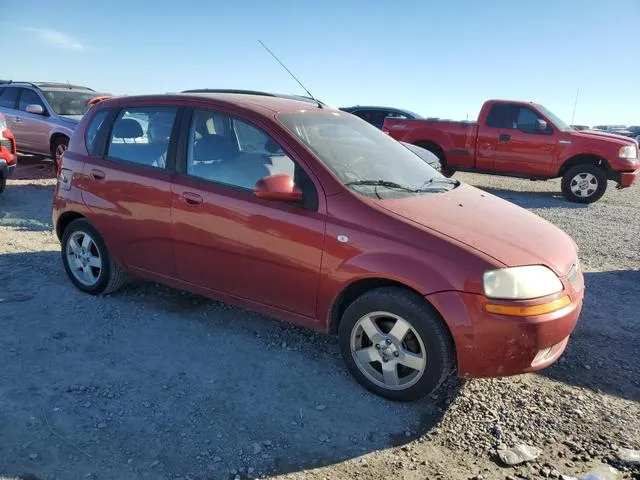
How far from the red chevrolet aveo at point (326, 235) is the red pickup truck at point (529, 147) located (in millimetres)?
7624

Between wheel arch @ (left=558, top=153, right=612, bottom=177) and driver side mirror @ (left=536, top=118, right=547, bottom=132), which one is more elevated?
driver side mirror @ (left=536, top=118, right=547, bottom=132)

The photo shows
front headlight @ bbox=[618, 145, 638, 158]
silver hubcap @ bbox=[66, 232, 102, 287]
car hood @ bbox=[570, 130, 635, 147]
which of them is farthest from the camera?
car hood @ bbox=[570, 130, 635, 147]

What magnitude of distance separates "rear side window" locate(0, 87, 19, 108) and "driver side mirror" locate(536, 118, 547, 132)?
11065mm

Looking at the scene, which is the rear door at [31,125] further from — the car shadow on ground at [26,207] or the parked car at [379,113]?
the parked car at [379,113]

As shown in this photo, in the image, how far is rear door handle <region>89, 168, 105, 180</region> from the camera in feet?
13.9

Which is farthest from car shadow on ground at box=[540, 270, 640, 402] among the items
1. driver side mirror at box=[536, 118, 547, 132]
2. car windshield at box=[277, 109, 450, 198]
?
driver side mirror at box=[536, 118, 547, 132]

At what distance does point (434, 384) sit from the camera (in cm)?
300

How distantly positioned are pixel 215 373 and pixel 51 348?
1.22 m

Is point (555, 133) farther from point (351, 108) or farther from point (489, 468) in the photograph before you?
point (489, 468)

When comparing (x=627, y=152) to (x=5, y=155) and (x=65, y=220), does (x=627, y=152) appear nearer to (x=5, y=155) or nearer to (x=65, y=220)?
(x=65, y=220)

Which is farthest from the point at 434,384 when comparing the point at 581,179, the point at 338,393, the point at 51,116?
the point at 51,116

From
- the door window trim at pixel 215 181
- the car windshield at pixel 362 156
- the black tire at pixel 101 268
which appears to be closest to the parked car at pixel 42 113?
the black tire at pixel 101 268

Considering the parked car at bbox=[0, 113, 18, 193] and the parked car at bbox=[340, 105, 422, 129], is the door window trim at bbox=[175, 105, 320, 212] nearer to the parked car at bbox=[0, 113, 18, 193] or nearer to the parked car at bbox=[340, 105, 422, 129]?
the parked car at bbox=[0, 113, 18, 193]

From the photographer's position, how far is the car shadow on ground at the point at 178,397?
264 cm
